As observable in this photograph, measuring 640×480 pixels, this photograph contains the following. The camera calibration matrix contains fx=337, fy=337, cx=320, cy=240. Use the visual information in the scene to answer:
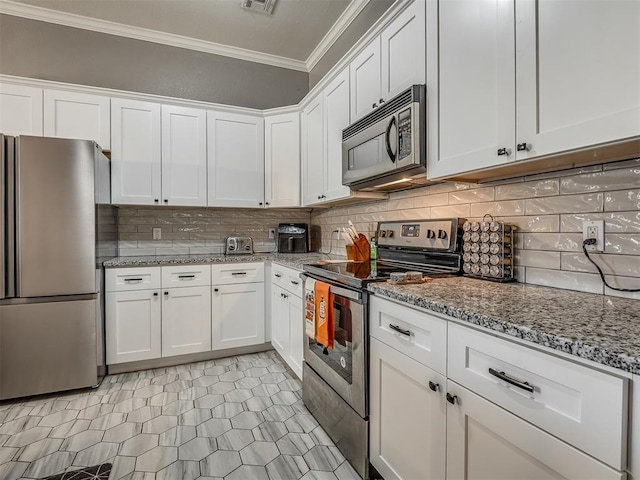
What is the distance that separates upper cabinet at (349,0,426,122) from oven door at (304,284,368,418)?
3.73 ft

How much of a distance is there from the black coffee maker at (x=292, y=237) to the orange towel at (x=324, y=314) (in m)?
1.60

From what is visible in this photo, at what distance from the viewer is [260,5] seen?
9.19 feet

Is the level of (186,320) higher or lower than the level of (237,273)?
lower

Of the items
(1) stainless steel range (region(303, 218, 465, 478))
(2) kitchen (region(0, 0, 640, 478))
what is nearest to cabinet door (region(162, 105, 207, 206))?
(2) kitchen (region(0, 0, 640, 478))

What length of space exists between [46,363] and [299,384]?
1762mm

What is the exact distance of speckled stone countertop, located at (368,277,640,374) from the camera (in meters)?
0.70

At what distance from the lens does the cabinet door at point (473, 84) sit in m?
1.23

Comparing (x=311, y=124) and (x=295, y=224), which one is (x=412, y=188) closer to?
(x=311, y=124)

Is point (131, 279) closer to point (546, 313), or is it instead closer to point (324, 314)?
point (324, 314)

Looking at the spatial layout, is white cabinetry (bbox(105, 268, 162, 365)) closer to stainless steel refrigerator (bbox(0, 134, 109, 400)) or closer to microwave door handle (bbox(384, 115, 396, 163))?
stainless steel refrigerator (bbox(0, 134, 109, 400))

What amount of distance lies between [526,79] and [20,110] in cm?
338

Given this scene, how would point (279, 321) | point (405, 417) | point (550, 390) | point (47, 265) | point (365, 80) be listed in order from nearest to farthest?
point (550, 390)
point (405, 417)
point (365, 80)
point (47, 265)
point (279, 321)

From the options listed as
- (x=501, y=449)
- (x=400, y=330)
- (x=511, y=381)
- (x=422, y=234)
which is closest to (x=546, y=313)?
(x=511, y=381)

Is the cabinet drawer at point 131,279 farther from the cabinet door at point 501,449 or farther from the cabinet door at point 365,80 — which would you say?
the cabinet door at point 501,449
